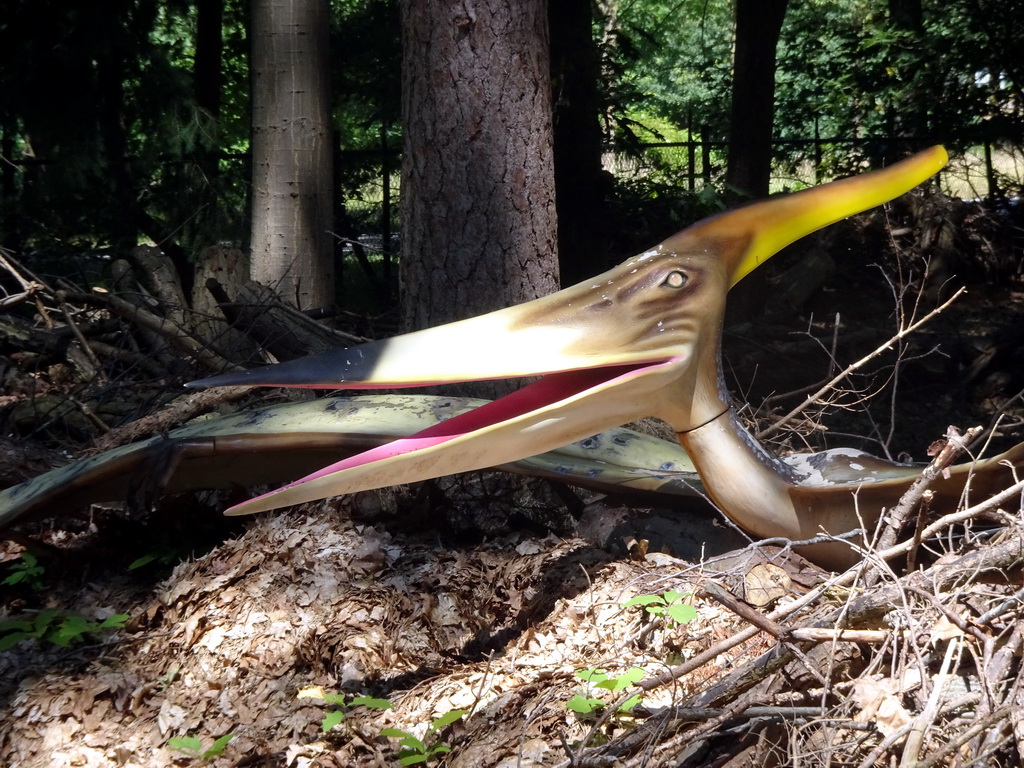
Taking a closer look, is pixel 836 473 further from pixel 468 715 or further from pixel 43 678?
pixel 43 678

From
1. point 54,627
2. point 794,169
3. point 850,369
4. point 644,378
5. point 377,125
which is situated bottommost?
point 54,627

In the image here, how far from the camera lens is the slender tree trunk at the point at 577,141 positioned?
6500mm

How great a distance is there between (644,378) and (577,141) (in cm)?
480

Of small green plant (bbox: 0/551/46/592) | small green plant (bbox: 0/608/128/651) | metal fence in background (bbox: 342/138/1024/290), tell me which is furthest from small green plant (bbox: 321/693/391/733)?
metal fence in background (bbox: 342/138/1024/290)

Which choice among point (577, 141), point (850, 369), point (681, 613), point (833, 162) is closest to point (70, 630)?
point (681, 613)

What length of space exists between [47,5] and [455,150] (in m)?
4.70

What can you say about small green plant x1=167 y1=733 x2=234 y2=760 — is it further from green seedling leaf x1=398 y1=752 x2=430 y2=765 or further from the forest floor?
green seedling leaf x1=398 y1=752 x2=430 y2=765

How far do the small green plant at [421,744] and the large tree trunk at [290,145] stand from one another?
3.52m

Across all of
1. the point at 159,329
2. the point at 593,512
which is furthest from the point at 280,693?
the point at 159,329

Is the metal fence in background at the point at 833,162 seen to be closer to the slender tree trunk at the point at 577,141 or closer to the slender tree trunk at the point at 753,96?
the slender tree trunk at the point at 753,96

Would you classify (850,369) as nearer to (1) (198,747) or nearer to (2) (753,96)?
(1) (198,747)

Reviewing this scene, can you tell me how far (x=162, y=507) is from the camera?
345 cm

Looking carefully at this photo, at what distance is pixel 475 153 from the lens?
3.63m

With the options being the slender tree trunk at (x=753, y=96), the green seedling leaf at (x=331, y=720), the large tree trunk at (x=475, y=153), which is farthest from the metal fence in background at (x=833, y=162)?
the green seedling leaf at (x=331, y=720)
